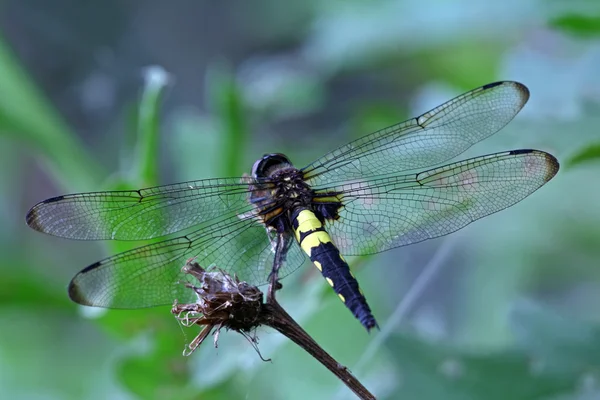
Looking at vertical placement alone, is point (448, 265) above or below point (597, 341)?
above

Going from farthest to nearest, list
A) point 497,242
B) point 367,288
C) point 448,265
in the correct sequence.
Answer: point 448,265 < point 497,242 < point 367,288

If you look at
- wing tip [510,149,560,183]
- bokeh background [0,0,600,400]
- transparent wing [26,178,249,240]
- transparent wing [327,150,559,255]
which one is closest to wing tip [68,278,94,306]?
transparent wing [26,178,249,240]

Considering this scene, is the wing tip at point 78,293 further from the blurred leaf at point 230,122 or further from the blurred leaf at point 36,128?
the blurred leaf at point 36,128

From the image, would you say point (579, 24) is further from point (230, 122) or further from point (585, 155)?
point (230, 122)

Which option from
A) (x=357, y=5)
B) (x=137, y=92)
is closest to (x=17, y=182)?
(x=137, y=92)

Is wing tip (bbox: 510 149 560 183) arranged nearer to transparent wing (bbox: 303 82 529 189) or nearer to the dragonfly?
the dragonfly

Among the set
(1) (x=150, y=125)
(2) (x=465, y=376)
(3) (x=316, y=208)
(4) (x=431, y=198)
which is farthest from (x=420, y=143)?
(1) (x=150, y=125)

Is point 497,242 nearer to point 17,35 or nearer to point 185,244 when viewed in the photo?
point 185,244
